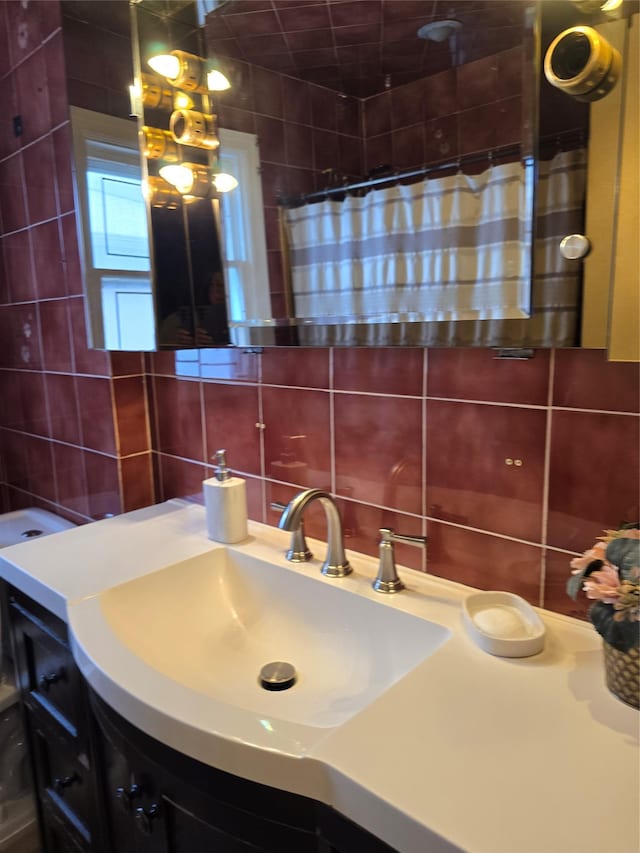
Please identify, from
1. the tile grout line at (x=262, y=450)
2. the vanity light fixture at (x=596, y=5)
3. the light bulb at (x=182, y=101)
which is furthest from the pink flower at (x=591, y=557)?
the light bulb at (x=182, y=101)

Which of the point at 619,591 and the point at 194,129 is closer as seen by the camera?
the point at 619,591

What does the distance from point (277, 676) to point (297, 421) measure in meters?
0.51

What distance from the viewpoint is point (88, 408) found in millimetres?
1638

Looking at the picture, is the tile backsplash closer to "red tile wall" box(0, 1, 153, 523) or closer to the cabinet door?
"red tile wall" box(0, 1, 153, 523)

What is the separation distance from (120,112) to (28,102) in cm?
43

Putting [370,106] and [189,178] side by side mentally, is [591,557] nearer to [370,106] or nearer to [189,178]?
[370,106]

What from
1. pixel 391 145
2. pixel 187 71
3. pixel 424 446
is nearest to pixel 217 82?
pixel 187 71

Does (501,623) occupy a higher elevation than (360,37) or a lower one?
lower

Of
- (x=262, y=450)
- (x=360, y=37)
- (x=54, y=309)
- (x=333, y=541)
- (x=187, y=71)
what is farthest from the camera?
(x=54, y=309)

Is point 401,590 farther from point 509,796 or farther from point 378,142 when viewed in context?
point 378,142

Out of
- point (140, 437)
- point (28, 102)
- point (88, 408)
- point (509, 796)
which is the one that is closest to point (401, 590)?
point (509, 796)

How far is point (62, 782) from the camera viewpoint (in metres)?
1.28

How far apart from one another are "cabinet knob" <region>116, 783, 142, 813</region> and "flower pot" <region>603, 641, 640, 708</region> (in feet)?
2.29

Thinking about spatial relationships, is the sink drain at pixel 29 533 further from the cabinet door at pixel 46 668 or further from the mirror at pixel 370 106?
the mirror at pixel 370 106
